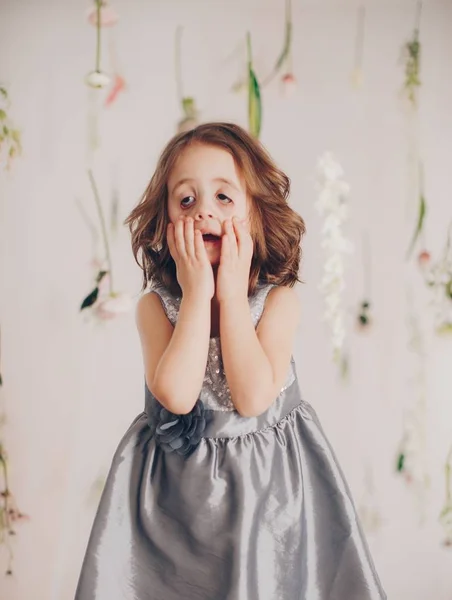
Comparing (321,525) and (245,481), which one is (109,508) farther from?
(321,525)

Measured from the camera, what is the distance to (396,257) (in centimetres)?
135

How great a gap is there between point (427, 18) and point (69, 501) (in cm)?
130

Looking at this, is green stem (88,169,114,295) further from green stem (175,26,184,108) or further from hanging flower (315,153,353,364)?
hanging flower (315,153,353,364)

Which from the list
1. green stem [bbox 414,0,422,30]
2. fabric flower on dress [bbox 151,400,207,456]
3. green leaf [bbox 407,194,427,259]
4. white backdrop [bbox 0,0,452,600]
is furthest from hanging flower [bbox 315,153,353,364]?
fabric flower on dress [bbox 151,400,207,456]

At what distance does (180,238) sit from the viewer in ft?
2.57

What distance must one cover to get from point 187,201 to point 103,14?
2.38 ft

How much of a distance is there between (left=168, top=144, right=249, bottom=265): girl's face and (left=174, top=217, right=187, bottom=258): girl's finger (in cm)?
2

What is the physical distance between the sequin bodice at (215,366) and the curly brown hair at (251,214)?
31 millimetres

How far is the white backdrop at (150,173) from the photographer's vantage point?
133 centimetres

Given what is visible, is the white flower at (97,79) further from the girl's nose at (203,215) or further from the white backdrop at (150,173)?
the girl's nose at (203,215)

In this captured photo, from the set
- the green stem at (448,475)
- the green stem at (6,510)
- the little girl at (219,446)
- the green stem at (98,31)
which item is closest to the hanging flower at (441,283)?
the green stem at (448,475)

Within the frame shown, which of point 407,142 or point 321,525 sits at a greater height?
point 407,142

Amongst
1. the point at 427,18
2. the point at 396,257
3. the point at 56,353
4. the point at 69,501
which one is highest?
the point at 427,18

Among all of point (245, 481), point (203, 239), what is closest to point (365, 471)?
point (245, 481)
